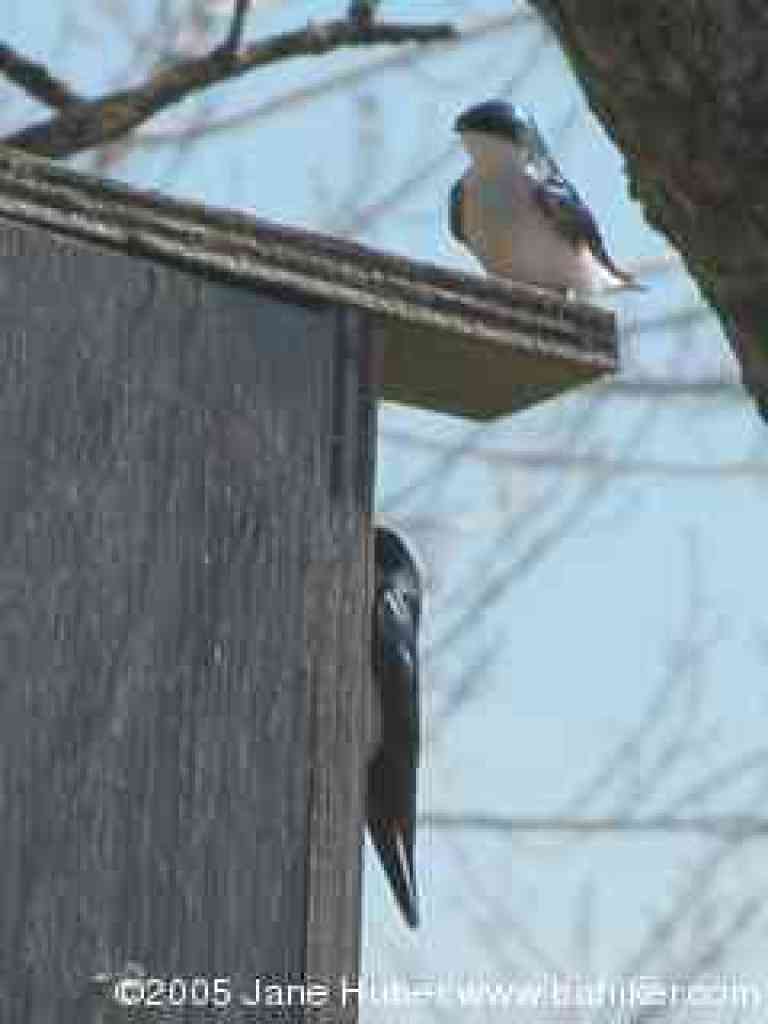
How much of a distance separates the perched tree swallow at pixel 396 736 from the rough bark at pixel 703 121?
3.01 feet

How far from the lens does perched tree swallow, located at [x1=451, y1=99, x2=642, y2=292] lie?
9.96ft

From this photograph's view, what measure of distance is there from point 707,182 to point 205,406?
0.80 meters

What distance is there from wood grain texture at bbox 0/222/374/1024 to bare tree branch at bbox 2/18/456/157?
1859 mm

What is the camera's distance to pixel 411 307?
2.32 meters

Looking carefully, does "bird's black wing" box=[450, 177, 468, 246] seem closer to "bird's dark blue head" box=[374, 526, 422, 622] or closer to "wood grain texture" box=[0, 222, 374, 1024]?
"bird's dark blue head" box=[374, 526, 422, 622]

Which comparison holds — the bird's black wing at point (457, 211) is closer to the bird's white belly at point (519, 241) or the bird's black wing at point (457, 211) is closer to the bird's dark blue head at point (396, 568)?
the bird's white belly at point (519, 241)

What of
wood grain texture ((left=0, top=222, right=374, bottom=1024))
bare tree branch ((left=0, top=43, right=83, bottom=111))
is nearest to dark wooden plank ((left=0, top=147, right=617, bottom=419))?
wood grain texture ((left=0, top=222, right=374, bottom=1024))

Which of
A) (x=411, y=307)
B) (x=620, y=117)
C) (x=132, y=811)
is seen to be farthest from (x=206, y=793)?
(x=620, y=117)

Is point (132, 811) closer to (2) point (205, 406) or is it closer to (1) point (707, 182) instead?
(2) point (205, 406)

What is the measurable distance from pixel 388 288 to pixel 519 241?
83cm

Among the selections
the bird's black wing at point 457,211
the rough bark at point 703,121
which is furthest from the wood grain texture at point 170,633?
the bird's black wing at point 457,211

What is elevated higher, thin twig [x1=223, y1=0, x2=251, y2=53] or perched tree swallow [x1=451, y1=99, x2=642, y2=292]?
perched tree swallow [x1=451, y1=99, x2=642, y2=292]

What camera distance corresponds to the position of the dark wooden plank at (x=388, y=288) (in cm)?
218

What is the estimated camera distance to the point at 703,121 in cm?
148
